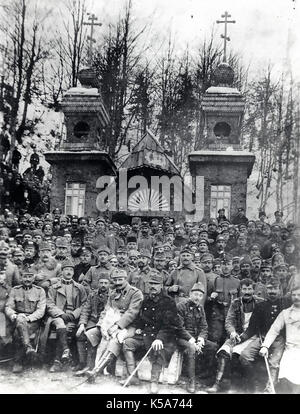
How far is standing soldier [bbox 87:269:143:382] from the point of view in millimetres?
7219

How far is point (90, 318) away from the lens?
307 inches

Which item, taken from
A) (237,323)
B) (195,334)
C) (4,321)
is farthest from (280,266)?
(4,321)

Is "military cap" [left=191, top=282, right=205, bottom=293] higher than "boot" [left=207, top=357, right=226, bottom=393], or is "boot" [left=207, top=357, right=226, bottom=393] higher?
"military cap" [left=191, top=282, right=205, bottom=293]

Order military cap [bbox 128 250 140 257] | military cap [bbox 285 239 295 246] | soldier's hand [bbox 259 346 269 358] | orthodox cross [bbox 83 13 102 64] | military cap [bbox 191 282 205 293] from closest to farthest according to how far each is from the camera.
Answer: soldier's hand [bbox 259 346 269 358]
military cap [bbox 191 282 205 293]
military cap [bbox 128 250 140 257]
military cap [bbox 285 239 295 246]
orthodox cross [bbox 83 13 102 64]

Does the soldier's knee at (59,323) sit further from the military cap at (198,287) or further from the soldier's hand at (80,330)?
the military cap at (198,287)

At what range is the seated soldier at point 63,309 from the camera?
749cm

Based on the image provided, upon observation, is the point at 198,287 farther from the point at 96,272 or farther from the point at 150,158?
the point at 150,158

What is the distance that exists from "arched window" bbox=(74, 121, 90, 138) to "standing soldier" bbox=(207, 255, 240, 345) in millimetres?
10307

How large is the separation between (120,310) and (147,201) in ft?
28.9

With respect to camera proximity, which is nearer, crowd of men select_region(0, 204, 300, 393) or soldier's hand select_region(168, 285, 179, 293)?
crowd of men select_region(0, 204, 300, 393)

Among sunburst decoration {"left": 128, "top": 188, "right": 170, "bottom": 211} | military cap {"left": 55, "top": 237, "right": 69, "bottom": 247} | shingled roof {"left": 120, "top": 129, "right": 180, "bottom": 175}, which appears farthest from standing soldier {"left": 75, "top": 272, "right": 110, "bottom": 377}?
shingled roof {"left": 120, "top": 129, "right": 180, "bottom": 175}

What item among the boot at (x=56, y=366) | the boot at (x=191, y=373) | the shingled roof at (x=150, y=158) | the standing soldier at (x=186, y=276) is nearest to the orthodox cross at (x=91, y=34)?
the shingled roof at (x=150, y=158)

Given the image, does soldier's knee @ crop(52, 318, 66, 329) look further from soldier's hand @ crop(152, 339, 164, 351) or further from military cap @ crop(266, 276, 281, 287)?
military cap @ crop(266, 276, 281, 287)
